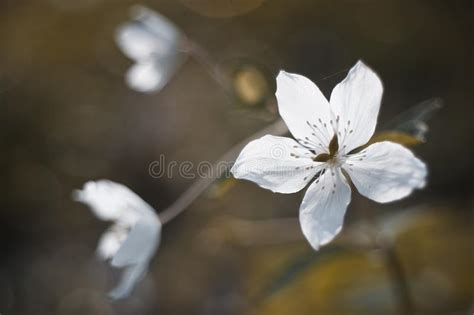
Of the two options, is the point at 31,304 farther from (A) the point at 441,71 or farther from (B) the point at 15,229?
(A) the point at 441,71

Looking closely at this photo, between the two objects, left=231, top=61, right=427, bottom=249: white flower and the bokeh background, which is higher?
left=231, top=61, right=427, bottom=249: white flower

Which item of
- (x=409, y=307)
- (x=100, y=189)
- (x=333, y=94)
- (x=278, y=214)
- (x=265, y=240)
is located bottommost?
(x=278, y=214)

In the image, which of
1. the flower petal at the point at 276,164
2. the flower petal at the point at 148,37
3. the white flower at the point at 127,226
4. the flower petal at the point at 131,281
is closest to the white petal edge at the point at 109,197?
the white flower at the point at 127,226

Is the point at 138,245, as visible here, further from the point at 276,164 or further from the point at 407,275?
the point at 407,275

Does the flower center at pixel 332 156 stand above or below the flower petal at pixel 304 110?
below

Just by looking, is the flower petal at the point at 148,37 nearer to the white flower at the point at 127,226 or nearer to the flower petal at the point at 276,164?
the white flower at the point at 127,226

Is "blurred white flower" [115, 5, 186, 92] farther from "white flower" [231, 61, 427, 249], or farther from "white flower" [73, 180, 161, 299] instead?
"white flower" [231, 61, 427, 249]

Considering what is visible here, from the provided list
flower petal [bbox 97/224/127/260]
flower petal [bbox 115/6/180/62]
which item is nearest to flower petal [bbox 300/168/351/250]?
flower petal [bbox 97/224/127/260]

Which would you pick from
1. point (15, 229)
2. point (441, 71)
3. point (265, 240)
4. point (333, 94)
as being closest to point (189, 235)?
point (15, 229)
